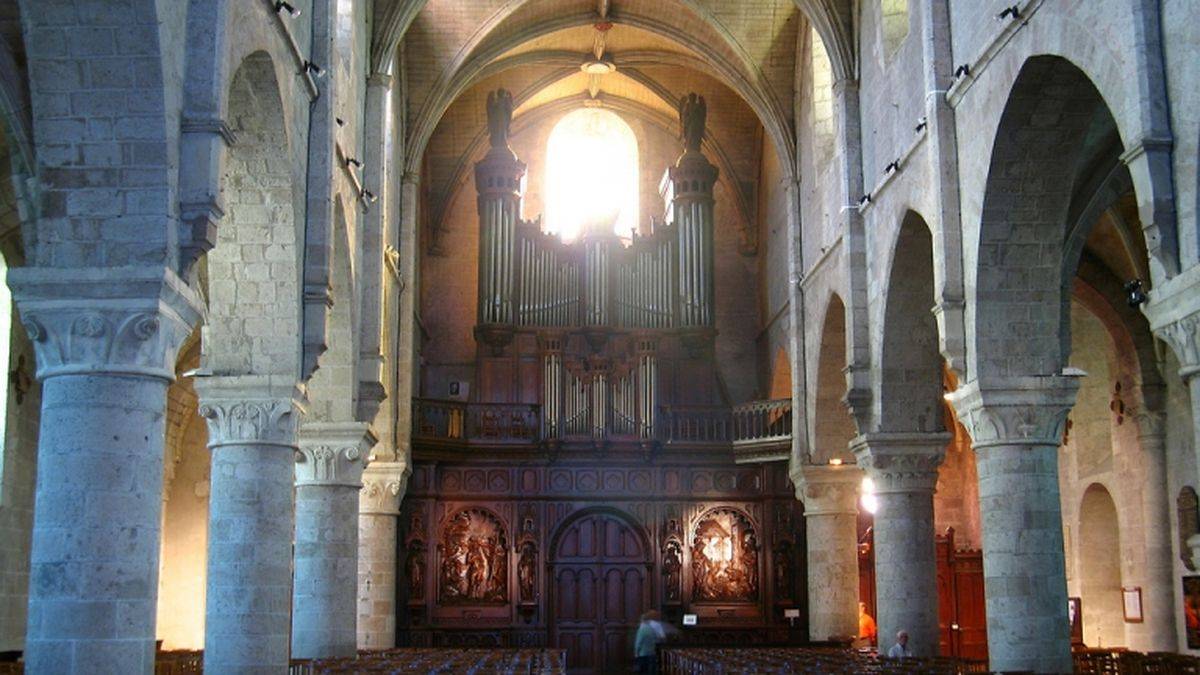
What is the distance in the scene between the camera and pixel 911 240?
20.6 metres

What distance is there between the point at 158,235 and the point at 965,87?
10.7m

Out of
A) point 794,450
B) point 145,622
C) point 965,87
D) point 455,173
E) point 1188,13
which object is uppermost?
point 455,173

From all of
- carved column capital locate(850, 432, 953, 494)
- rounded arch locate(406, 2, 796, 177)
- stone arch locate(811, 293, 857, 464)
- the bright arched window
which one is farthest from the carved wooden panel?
the bright arched window

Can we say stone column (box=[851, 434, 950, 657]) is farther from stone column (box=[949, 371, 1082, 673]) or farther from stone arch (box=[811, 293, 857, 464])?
stone column (box=[949, 371, 1082, 673])

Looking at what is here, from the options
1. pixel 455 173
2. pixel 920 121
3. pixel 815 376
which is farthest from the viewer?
pixel 455 173

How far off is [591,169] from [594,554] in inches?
439

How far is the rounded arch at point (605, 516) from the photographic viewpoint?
2925cm

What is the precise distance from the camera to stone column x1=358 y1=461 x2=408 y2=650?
26094 mm

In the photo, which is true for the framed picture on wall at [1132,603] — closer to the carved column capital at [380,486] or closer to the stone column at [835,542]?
the stone column at [835,542]

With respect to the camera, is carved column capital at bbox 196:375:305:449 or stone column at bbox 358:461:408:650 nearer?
carved column capital at bbox 196:375:305:449

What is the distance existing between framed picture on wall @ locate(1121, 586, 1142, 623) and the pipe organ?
34.6ft

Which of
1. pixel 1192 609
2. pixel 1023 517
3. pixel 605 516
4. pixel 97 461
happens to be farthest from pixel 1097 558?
pixel 97 461

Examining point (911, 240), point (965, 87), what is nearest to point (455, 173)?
point (911, 240)

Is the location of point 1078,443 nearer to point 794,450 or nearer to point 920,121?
point 794,450
